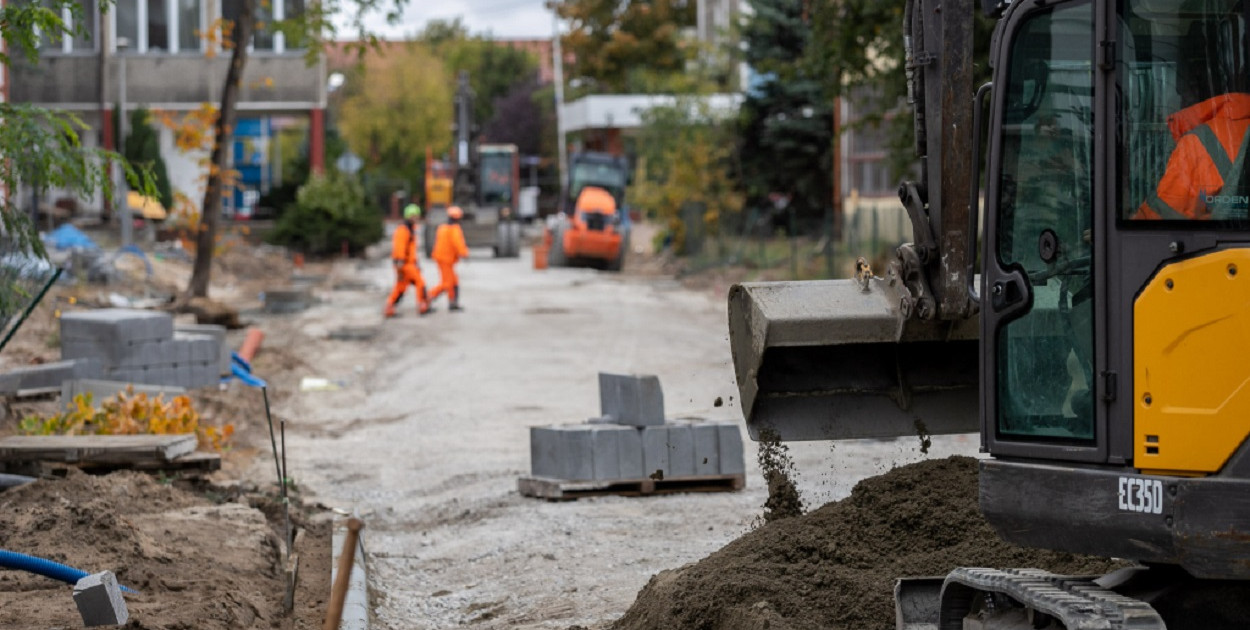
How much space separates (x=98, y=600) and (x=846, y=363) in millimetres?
3437

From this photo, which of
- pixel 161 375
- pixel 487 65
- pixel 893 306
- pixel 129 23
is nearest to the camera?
pixel 893 306

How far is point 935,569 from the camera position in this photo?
6812mm

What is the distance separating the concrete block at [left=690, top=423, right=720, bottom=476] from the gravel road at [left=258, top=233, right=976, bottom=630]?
0.63 feet

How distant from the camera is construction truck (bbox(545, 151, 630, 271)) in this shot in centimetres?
3778

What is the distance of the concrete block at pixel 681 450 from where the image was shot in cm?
1093

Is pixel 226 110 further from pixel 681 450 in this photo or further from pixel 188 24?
pixel 188 24

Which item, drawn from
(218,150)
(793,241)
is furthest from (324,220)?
(218,150)

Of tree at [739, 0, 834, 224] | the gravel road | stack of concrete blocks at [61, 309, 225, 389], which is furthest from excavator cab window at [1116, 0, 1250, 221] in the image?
tree at [739, 0, 834, 224]

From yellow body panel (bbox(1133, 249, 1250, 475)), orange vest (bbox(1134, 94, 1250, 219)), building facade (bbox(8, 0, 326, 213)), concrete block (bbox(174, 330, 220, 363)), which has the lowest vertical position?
concrete block (bbox(174, 330, 220, 363))

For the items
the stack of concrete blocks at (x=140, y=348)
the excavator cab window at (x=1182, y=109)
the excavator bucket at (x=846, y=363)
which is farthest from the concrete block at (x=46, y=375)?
the excavator cab window at (x=1182, y=109)

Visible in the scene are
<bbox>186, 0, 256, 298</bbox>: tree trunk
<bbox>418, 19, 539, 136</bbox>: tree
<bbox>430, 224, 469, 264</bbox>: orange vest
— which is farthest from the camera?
<bbox>418, 19, 539, 136</bbox>: tree

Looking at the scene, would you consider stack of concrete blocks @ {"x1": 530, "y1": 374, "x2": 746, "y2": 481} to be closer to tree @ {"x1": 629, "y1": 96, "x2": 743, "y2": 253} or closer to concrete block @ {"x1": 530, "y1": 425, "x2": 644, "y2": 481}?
concrete block @ {"x1": 530, "y1": 425, "x2": 644, "y2": 481}

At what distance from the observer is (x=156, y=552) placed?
27.5 ft

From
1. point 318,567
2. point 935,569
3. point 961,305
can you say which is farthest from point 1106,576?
point 318,567
